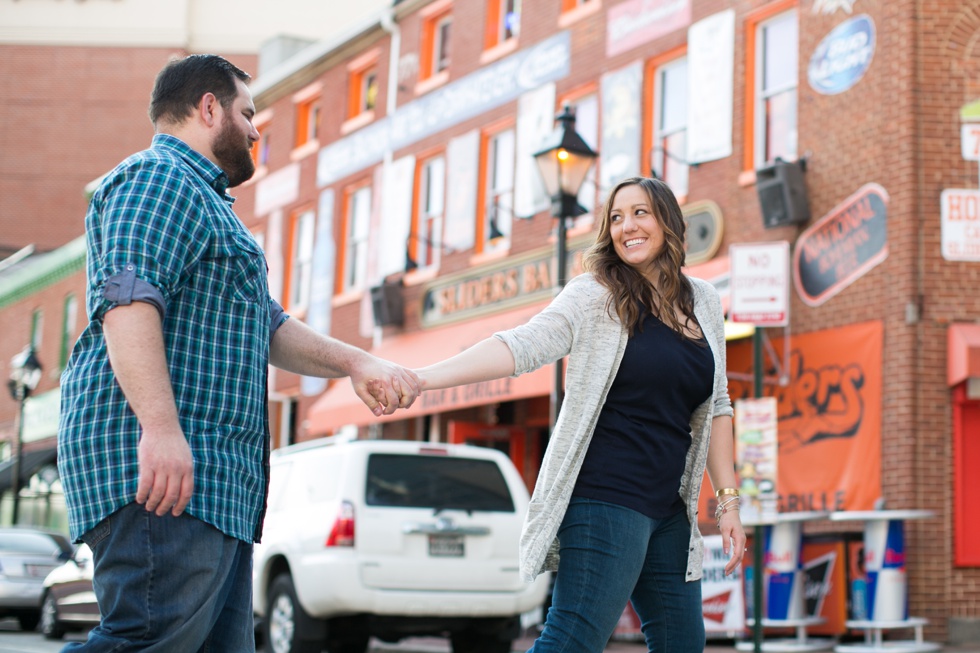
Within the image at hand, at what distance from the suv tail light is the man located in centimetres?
670

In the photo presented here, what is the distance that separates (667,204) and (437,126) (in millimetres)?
18274

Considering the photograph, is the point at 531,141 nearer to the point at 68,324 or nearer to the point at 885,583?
the point at 885,583

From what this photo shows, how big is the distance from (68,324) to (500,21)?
21550 millimetres

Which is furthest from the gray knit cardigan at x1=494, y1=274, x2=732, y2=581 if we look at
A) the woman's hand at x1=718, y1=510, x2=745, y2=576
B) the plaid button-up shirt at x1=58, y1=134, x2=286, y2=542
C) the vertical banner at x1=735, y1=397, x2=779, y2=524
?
the vertical banner at x1=735, y1=397, x2=779, y2=524

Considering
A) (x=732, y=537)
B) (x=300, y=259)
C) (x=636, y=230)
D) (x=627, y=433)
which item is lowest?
(x=732, y=537)

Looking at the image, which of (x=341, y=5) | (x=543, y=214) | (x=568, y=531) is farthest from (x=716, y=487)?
(x=341, y=5)

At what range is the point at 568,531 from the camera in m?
4.13

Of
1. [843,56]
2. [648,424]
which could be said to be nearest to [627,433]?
[648,424]

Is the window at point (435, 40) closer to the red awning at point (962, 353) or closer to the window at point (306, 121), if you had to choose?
the window at point (306, 121)

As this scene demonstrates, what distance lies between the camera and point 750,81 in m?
16.0

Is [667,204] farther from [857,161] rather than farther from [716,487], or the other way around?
[857,161]

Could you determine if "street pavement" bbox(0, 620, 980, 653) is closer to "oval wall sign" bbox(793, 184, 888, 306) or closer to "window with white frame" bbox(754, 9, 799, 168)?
"oval wall sign" bbox(793, 184, 888, 306)

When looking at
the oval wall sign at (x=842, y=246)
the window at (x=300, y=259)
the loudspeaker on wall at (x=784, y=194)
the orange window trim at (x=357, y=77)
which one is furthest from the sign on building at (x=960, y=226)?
the window at (x=300, y=259)

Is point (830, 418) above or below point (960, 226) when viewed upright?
below
